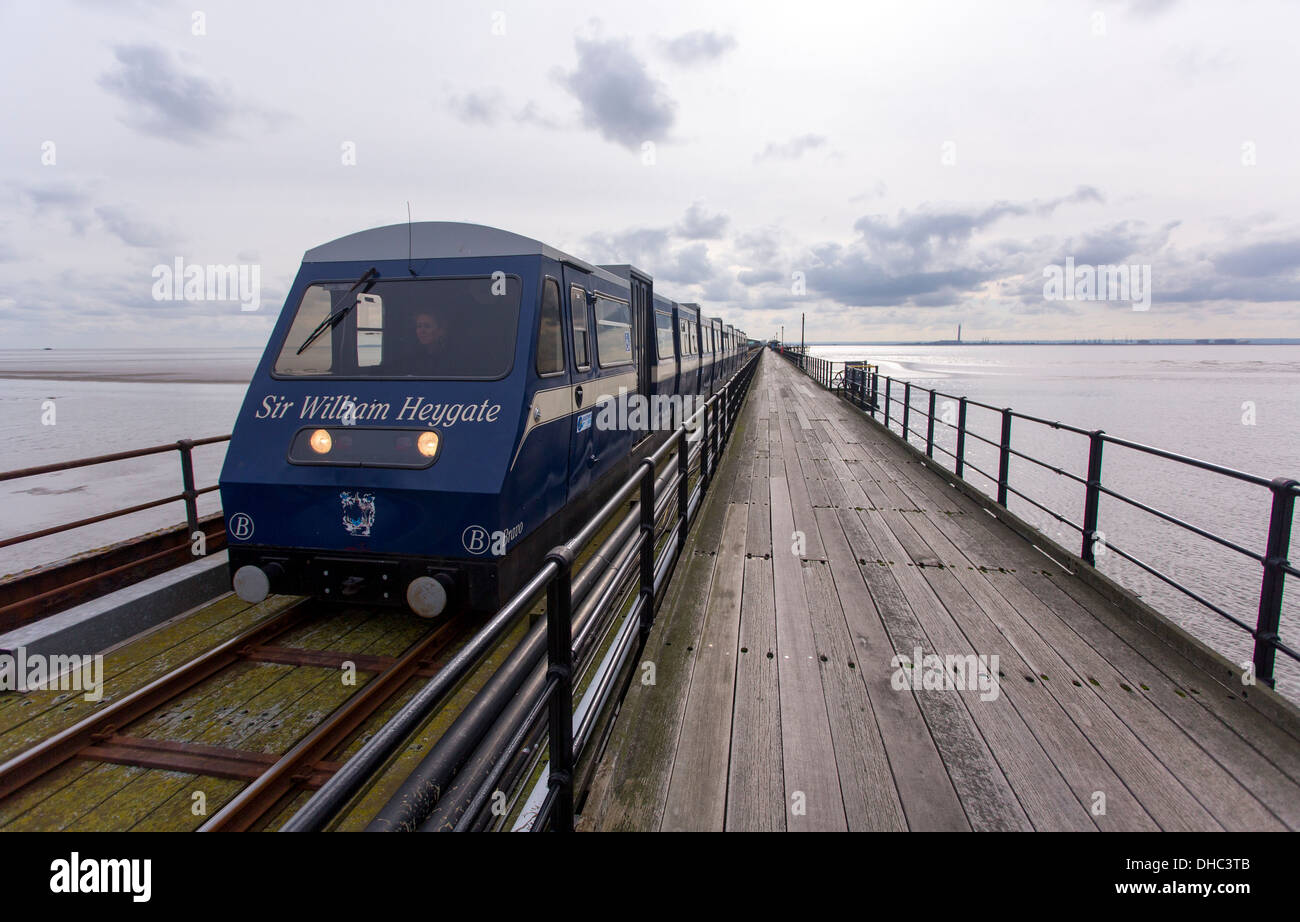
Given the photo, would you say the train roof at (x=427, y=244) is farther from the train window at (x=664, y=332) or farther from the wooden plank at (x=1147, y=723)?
the train window at (x=664, y=332)

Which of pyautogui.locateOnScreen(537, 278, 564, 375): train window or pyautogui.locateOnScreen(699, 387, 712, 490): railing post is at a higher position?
pyautogui.locateOnScreen(537, 278, 564, 375): train window

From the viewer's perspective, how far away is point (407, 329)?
5.33m

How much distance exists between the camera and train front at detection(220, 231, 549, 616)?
15.1 feet

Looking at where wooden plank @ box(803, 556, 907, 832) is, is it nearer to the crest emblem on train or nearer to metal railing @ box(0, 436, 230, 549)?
the crest emblem on train

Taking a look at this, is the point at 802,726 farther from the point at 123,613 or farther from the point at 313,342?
the point at 123,613

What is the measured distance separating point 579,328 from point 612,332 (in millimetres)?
1407

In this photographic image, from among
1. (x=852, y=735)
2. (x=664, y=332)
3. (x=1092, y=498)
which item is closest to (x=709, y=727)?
(x=852, y=735)

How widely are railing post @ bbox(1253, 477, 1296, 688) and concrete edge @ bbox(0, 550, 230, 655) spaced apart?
6771mm

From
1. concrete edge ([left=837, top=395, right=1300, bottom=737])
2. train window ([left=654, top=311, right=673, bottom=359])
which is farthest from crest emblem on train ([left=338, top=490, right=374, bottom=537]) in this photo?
train window ([left=654, top=311, right=673, bottom=359])

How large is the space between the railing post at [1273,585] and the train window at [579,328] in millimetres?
4766
